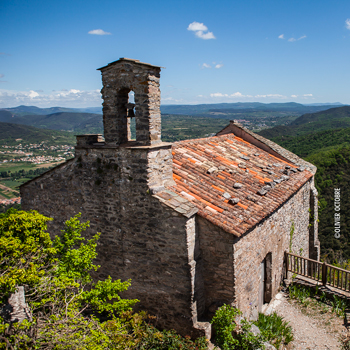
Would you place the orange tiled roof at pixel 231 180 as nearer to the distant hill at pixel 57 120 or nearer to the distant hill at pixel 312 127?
the distant hill at pixel 312 127

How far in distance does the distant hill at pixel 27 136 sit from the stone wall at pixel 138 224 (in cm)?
8459

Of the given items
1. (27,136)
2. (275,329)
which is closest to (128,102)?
(275,329)

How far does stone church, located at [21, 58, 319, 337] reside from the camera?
24.4 ft

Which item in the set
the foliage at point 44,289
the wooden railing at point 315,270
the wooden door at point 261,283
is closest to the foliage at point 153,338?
the foliage at point 44,289

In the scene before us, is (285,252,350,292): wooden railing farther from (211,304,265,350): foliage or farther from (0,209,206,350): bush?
(0,209,206,350): bush

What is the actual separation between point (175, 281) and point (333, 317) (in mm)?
5950

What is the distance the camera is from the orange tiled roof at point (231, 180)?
25.8 feet

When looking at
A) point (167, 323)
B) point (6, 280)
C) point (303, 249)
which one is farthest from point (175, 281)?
point (303, 249)

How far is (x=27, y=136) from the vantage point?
8956 centimetres

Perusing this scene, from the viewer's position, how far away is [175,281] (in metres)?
7.70

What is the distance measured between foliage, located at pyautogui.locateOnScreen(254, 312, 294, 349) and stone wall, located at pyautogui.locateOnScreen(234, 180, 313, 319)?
0.38 m

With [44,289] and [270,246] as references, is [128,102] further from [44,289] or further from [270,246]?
[270,246]

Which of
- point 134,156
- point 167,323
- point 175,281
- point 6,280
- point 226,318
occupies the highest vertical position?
point 134,156

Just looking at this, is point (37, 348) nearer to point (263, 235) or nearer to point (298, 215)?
point (263, 235)
